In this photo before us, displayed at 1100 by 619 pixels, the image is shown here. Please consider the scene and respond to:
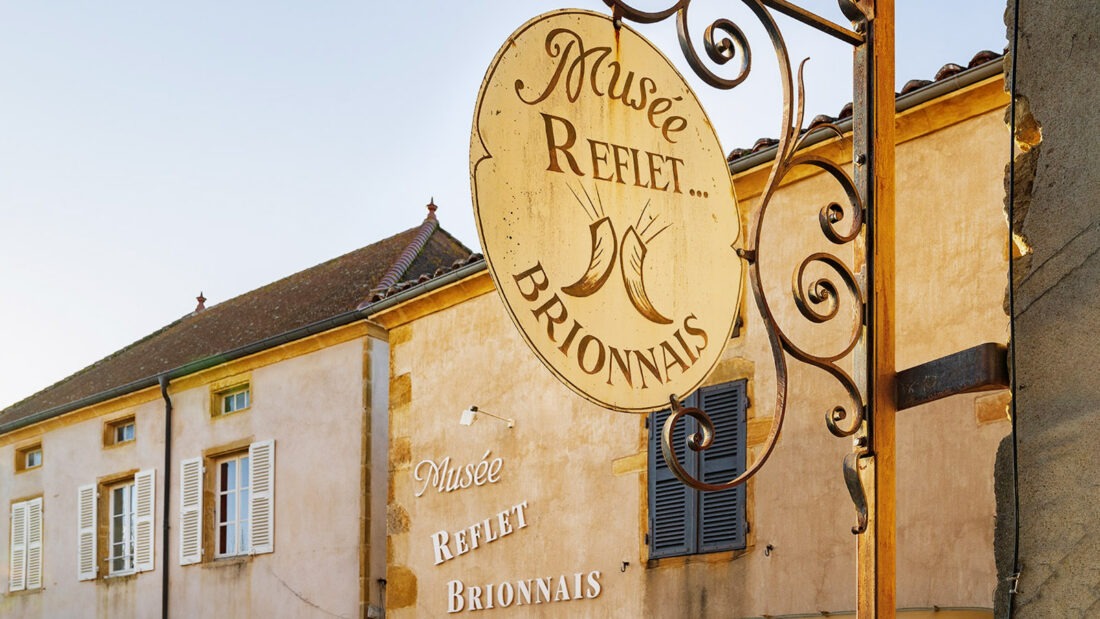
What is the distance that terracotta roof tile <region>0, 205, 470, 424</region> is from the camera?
1836cm

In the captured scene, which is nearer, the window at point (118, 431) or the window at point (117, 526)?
the window at point (117, 526)

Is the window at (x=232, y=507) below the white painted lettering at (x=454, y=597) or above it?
above

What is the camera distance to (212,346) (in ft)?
65.1

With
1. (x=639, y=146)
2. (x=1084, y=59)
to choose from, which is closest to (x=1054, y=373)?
(x=1084, y=59)

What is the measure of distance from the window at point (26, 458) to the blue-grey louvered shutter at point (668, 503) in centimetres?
1188

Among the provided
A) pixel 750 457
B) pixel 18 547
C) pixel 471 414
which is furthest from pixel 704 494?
pixel 18 547

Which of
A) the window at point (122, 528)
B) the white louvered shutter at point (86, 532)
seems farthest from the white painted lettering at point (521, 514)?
the white louvered shutter at point (86, 532)

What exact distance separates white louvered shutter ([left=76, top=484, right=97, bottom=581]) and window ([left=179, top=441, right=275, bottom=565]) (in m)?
2.07

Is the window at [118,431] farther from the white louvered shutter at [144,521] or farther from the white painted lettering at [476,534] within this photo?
the white painted lettering at [476,534]

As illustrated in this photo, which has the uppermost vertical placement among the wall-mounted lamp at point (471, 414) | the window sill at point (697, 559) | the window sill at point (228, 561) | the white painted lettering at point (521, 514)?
the wall-mounted lamp at point (471, 414)

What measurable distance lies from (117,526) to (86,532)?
52 cm

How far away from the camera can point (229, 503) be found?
55.3ft

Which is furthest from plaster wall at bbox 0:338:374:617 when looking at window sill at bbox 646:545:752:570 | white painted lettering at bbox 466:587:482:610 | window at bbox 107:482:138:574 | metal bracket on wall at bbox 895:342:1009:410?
metal bracket on wall at bbox 895:342:1009:410

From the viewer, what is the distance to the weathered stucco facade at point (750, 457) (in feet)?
30.9
